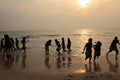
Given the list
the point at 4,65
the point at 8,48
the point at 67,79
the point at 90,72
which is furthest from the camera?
the point at 8,48

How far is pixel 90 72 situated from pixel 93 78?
6.75 ft

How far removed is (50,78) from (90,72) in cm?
284

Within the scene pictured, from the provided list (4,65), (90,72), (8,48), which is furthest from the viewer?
(8,48)

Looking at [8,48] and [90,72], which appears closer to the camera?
[90,72]

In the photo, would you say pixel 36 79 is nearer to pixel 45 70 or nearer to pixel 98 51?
pixel 45 70

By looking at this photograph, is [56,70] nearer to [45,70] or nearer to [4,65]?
[45,70]

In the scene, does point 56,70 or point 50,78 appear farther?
point 56,70

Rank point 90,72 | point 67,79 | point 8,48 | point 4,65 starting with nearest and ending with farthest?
1. point 67,79
2. point 90,72
3. point 4,65
4. point 8,48

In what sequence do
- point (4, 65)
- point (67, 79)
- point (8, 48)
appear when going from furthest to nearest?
point (8, 48) → point (4, 65) → point (67, 79)

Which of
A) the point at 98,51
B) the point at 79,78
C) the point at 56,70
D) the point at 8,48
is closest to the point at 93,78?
the point at 79,78

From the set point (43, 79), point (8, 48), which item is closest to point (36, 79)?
point (43, 79)

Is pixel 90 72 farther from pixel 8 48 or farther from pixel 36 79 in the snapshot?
pixel 8 48

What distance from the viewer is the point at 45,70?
17812 mm

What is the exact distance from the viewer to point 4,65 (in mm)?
20172
